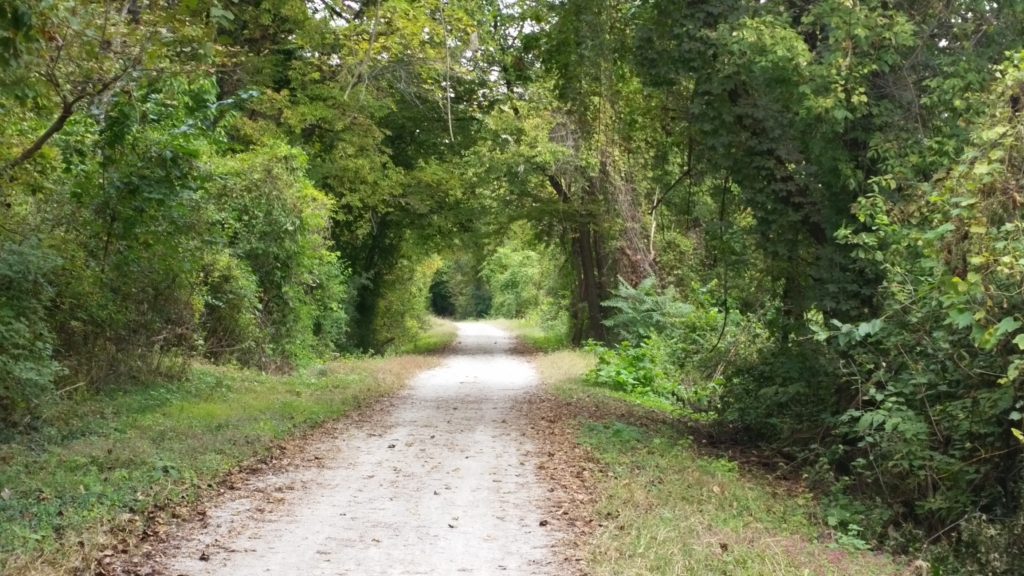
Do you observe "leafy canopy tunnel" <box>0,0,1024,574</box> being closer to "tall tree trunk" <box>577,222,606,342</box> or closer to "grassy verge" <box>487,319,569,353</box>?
"tall tree trunk" <box>577,222,606,342</box>

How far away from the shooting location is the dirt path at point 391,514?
23.5 feet

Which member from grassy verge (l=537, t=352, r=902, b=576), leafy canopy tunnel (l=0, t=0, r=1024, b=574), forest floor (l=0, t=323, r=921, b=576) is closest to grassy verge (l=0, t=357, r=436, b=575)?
forest floor (l=0, t=323, r=921, b=576)

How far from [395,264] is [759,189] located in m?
22.7

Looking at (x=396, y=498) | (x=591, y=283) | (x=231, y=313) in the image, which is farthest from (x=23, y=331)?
(x=591, y=283)

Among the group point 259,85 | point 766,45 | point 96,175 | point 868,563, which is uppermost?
point 259,85

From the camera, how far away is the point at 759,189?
1317 cm

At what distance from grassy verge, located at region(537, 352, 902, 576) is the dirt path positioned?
652mm

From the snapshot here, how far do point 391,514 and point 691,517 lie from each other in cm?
276

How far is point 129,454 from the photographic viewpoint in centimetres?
1009

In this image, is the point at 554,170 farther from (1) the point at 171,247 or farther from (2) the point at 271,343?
(1) the point at 171,247

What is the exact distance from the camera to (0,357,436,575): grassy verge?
282 inches

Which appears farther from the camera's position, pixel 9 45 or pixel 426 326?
pixel 426 326

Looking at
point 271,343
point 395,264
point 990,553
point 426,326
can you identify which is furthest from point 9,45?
point 426,326

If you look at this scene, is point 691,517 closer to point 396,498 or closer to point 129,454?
point 396,498
